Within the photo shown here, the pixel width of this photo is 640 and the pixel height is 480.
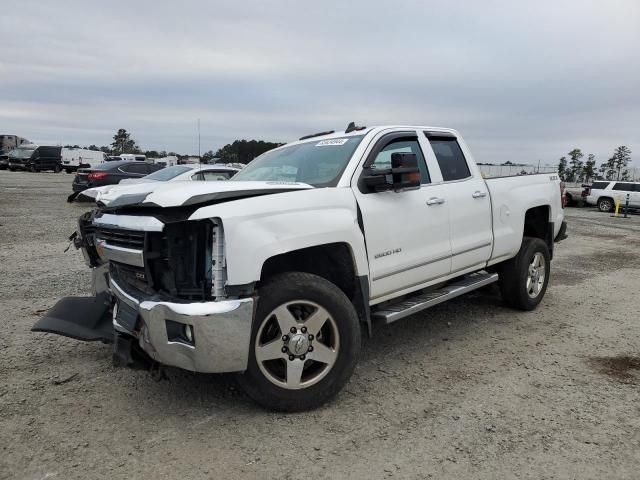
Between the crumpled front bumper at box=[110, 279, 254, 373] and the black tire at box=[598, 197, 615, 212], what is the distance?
27.5 m

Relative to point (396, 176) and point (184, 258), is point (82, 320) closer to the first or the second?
point (184, 258)

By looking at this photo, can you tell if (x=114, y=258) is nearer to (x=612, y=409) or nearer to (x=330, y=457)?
(x=330, y=457)

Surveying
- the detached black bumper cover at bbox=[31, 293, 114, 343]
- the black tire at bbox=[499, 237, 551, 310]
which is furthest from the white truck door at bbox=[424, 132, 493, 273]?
the detached black bumper cover at bbox=[31, 293, 114, 343]

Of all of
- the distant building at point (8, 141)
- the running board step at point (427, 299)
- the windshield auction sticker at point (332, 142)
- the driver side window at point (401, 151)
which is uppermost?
the distant building at point (8, 141)

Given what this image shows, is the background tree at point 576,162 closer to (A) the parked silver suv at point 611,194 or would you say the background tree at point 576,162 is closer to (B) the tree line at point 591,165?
(B) the tree line at point 591,165

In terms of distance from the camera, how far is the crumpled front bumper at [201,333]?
9.54 feet

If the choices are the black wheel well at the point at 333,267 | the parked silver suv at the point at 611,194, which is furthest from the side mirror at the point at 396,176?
the parked silver suv at the point at 611,194

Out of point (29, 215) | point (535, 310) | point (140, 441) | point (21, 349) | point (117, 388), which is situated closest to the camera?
point (140, 441)

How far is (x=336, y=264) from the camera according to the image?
373 cm

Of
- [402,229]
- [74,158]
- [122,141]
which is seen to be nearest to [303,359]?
[402,229]

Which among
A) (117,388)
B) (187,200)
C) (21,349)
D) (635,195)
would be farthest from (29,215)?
(635,195)

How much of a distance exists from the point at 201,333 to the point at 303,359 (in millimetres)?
728

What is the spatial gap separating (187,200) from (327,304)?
1097 millimetres

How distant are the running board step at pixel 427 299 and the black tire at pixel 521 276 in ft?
1.22
